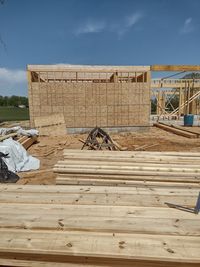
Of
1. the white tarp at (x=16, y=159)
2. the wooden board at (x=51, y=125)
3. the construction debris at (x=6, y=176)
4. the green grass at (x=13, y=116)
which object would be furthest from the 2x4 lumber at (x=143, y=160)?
the green grass at (x=13, y=116)

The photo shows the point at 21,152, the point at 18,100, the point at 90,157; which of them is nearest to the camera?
the point at 90,157

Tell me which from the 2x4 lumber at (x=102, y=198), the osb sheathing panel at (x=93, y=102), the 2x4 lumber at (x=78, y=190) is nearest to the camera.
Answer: the 2x4 lumber at (x=102, y=198)

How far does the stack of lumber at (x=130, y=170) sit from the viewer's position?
145 inches

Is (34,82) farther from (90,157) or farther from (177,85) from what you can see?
(177,85)

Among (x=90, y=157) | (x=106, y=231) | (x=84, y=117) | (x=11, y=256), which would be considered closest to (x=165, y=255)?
(x=106, y=231)

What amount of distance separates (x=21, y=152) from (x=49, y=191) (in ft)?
13.9

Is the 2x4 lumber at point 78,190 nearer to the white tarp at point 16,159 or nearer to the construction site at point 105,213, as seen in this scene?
the construction site at point 105,213

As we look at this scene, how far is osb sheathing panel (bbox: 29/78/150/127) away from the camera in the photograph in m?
13.0

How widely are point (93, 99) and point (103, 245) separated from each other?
12188 millimetres

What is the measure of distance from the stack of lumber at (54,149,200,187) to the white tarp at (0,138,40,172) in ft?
7.14

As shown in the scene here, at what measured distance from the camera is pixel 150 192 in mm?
2557

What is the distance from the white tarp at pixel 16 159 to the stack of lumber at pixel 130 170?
2.17 m

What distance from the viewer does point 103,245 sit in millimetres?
1567

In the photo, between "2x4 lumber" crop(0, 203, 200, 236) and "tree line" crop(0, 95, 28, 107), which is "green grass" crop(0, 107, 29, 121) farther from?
"tree line" crop(0, 95, 28, 107)
